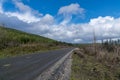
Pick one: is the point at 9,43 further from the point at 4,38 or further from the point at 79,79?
the point at 79,79

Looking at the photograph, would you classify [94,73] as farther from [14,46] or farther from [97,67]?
[14,46]

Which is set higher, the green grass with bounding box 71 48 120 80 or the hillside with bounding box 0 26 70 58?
the hillside with bounding box 0 26 70 58

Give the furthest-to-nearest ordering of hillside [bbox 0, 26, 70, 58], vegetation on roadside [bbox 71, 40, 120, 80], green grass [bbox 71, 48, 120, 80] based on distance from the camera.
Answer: hillside [bbox 0, 26, 70, 58], vegetation on roadside [bbox 71, 40, 120, 80], green grass [bbox 71, 48, 120, 80]

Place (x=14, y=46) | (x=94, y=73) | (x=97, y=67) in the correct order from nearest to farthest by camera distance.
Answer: (x=94, y=73)
(x=97, y=67)
(x=14, y=46)

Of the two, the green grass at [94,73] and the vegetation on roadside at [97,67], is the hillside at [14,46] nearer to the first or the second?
the vegetation on roadside at [97,67]

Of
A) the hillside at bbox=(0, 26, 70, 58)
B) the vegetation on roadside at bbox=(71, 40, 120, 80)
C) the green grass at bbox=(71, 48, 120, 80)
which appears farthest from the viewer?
the hillside at bbox=(0, 26, 70, 58)

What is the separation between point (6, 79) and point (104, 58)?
863 inches

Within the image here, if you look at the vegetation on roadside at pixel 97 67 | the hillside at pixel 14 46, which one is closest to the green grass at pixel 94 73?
the vegetation on roadside at pixel 97 67

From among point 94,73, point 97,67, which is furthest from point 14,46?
point 94,73

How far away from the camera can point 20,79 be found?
42.3ft

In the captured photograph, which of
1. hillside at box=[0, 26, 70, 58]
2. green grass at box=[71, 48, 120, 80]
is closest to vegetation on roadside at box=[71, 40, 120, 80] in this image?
green grass at box=[71, 48, 120, 80]


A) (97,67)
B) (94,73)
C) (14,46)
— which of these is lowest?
(94,73)

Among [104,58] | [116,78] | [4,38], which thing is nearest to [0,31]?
[4,38]

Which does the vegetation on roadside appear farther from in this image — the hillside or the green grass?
the hillside
